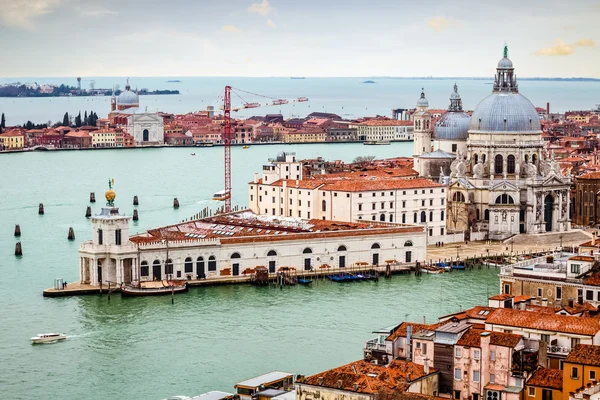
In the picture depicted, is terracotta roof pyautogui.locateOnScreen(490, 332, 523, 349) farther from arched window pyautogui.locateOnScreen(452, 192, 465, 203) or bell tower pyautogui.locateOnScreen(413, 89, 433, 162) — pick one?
bell tower pyautogui.locateOnScreen(413, 89, 433, 162)

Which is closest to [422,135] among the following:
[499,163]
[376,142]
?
[499,163]

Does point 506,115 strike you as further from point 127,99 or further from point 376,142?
point 127,99

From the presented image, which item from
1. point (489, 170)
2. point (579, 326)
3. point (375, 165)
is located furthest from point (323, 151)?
point (579, 326)

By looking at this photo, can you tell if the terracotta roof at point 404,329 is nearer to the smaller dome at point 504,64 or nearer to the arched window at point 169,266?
the arched window at point 169,266

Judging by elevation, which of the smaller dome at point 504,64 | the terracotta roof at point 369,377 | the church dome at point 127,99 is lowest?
the terracotta roof at point 369,377

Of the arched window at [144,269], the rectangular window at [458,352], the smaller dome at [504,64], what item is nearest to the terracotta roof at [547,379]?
the rectangular window at [458,352]

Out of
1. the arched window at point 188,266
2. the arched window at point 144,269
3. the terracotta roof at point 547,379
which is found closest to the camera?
the terracotta roof at point 547,379
